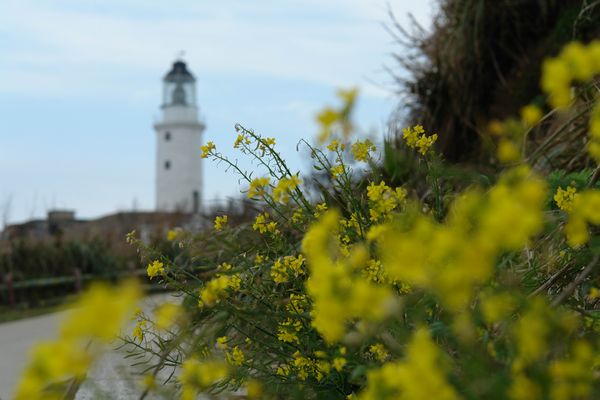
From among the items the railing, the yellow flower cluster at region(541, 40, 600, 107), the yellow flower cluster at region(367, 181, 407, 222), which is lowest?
the railing

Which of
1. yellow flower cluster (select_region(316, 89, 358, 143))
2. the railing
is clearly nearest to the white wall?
the railing

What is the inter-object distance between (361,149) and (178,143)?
3783 centimetres

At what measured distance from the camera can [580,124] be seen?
10.8ft

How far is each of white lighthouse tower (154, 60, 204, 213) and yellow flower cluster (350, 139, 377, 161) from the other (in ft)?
115

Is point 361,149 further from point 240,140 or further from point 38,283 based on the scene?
point 38,283

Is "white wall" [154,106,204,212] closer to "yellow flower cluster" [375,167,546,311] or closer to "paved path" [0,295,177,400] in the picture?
"paved path" [0,295,177,400]

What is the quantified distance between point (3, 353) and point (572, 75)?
6325 millimetres

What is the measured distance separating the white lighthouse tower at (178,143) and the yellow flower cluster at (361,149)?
35.2m

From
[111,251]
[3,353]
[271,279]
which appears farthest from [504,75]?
[111,251]

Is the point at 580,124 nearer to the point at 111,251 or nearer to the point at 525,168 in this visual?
the point at 525,168

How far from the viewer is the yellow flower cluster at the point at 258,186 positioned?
5.36 ft

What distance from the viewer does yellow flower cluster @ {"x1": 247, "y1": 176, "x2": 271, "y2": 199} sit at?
1.63m

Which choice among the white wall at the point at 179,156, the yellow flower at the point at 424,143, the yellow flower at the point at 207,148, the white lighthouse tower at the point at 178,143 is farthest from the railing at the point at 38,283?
the white wall at the point at 179,156

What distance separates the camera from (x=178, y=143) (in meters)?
38.8
